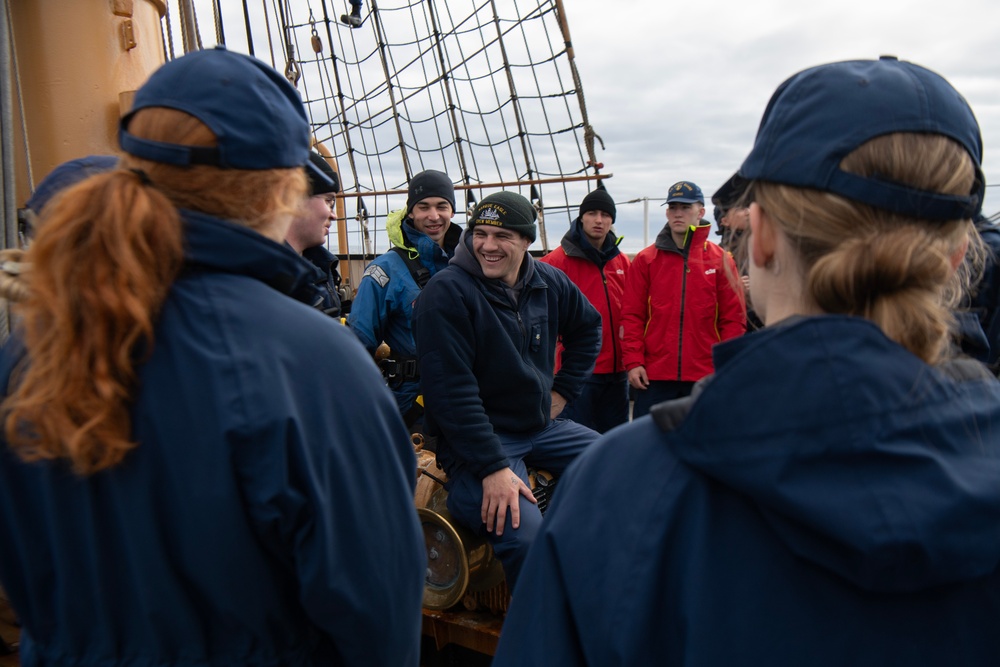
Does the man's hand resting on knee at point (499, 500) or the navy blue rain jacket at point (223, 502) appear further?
the man's hand resting on knee at point (499, 500)

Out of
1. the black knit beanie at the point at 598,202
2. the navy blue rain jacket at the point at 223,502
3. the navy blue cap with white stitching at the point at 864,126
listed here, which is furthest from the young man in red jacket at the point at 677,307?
the navy blue cap with white stitching at the point at 864,126

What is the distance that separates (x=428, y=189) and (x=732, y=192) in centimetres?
309

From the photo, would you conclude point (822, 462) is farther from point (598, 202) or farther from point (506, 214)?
point (598, 202)

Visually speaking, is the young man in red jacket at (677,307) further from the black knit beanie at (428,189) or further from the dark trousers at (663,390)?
the black knit beanie at (428,189)

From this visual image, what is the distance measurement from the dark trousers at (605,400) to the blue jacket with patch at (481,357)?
1682 mm

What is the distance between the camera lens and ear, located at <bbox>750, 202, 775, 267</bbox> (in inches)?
35.1

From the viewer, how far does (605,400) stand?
16.0 feet

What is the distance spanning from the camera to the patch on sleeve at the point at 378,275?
3.70 m

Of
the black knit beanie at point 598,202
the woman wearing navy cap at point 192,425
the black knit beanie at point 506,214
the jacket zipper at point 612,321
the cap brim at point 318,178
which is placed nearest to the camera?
the woman wearing navy cap at point 192,425

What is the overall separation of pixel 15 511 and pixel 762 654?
3.36 feet

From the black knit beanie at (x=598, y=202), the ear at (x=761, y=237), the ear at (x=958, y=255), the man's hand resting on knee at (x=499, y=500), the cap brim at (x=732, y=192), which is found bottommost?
the man's hand resting on knee at (x=499, y=500)

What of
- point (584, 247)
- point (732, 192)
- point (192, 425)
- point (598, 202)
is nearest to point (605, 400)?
point (584, 247)

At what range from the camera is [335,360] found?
43.6 inches

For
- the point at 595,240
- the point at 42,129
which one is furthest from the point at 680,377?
the point at 42,129
